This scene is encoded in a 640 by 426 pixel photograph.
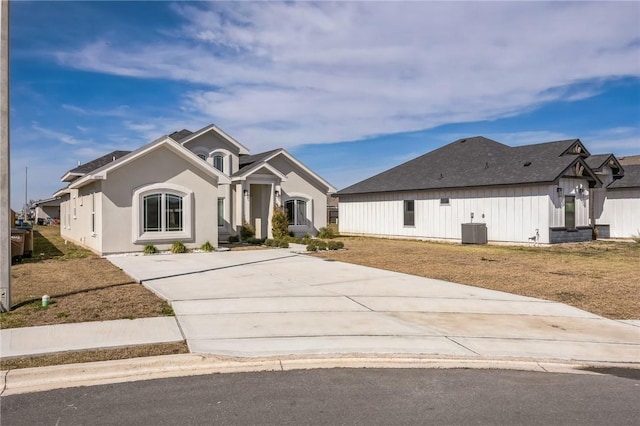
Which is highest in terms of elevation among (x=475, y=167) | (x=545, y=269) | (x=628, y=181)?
(x=475, y=167)

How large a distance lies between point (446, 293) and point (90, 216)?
16002 mm

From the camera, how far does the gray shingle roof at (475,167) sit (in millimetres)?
24109

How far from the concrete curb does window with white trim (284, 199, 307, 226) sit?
2219 cm

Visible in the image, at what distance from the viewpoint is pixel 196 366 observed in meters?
5.72

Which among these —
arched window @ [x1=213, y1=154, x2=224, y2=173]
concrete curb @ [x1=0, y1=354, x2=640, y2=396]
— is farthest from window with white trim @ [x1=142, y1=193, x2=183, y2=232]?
concrete curb @ [x1=0, y1=354, x2=640, y2=396]

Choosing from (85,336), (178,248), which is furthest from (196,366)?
(178,248)

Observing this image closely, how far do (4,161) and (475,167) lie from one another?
952 inches

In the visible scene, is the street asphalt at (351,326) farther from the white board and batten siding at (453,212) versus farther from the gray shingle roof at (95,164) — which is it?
the gray shingle roof at (95,164)

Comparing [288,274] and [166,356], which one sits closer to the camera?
[166,356]

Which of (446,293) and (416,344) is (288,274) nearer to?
(446,293)

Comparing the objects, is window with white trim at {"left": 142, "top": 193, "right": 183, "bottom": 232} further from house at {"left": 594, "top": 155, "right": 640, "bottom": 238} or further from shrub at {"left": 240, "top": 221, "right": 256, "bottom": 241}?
house at {"left": 594, "top": 155, "right": 640, "bottom": 238}

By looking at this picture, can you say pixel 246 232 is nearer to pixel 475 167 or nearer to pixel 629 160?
pixel 475 167

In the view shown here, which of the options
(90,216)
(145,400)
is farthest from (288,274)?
(90,216)

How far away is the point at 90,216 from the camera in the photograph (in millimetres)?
20625
